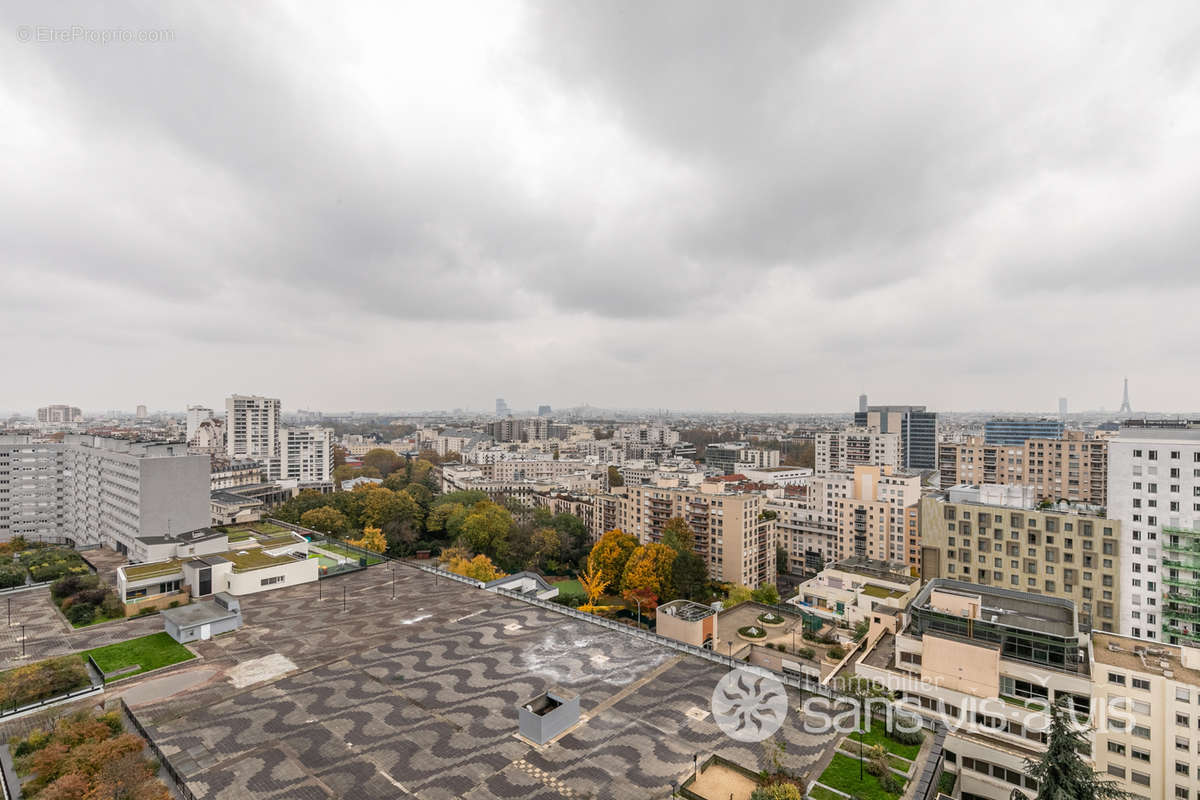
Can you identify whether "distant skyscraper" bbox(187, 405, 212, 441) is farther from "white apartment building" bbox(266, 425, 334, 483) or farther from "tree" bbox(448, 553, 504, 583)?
"tree" bbox(448, 553, 504, 583)

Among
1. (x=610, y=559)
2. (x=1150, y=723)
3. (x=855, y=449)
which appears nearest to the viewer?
(x=1150, y=723)

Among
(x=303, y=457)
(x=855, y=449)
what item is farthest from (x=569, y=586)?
(x=303, y=457)

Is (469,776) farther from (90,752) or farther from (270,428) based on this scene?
(270,428)

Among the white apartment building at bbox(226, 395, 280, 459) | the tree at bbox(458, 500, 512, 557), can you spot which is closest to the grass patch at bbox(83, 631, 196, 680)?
the tree at bbox(458, 500, 512, 557)

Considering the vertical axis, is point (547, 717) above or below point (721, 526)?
above

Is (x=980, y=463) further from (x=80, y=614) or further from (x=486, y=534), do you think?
(x=80, y=614)

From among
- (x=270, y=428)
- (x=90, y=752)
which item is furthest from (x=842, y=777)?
(x=270, y=428)

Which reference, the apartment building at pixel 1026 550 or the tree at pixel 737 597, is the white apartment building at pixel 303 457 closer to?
the tree at pixel 737 597
